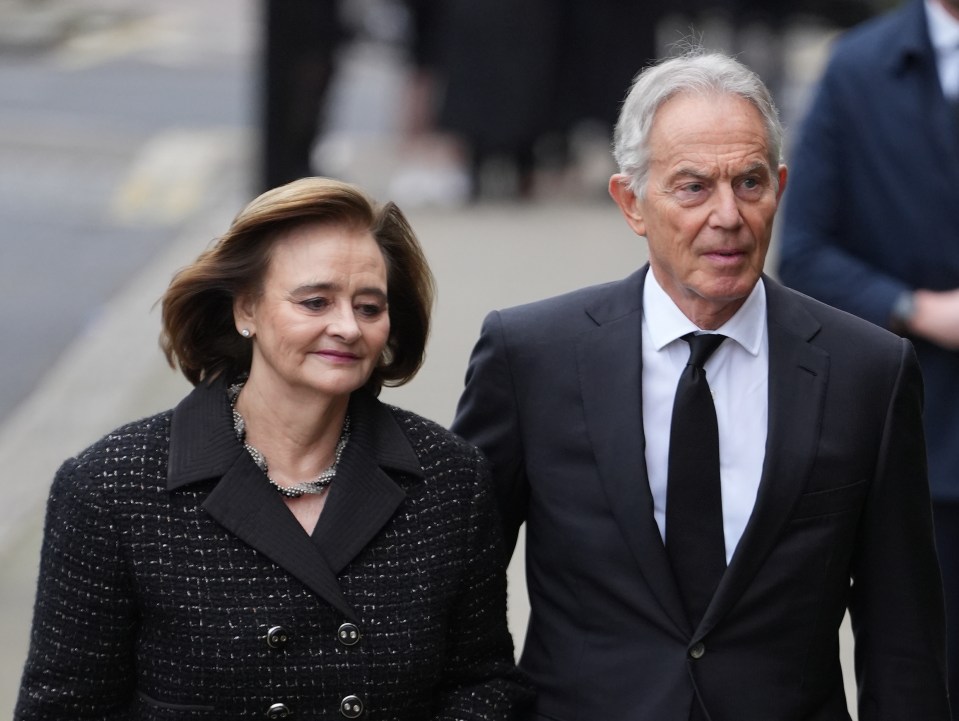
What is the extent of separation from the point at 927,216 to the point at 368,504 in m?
1.45

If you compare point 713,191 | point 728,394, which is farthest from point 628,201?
point 728,394

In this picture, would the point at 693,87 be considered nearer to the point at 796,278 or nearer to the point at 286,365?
the point at 286,365

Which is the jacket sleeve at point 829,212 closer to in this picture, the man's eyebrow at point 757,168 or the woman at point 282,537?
the man's eyebrow at point 757,168

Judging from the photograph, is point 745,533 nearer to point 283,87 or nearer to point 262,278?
point 262,278

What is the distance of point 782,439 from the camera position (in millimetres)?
3213

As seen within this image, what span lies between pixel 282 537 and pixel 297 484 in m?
0.14

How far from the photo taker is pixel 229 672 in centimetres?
315

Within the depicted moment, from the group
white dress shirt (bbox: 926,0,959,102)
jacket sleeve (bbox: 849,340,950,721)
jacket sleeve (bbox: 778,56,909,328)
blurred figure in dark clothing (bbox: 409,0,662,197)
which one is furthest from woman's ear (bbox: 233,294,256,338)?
blurred figure in dark clothing (bbox: 409,0,662,197)

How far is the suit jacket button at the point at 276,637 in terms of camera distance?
3146 millimetres

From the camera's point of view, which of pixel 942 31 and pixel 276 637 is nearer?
pixel 276 637

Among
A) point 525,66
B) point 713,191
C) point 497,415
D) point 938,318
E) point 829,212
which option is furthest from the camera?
point 525,66

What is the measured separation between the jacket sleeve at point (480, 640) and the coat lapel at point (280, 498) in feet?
0.47

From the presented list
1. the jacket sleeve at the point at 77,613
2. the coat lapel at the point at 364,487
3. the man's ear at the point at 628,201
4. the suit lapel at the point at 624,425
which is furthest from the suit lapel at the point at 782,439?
the jacket sleeve at the point at 77,613

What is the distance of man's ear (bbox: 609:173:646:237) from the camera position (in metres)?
3.28
